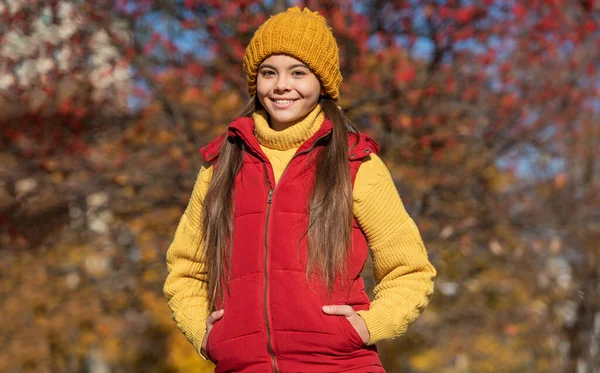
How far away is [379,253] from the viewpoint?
9.46 ft

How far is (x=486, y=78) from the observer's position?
8.48 m

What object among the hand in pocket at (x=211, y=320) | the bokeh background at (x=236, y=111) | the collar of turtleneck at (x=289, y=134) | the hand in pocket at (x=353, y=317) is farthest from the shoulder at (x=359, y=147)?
the bokeh background at (x=236, y=111)

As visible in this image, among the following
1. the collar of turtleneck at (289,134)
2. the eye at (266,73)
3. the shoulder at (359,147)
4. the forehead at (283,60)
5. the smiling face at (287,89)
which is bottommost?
the shoulder at (359,147)

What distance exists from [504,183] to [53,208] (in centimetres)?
512

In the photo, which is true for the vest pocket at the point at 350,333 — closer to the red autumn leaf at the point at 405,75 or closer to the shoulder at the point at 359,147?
the shoulder at the point at 359,147

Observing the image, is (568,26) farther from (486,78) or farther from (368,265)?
(368,265)

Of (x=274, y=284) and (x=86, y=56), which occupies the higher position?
(x=86, y=56)

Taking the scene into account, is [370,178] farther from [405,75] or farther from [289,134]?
[405,75]

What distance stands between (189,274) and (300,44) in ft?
2.80

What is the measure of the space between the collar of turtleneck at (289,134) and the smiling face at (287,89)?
0.14 ft

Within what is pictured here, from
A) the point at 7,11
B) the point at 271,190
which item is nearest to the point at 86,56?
the point at 7,11

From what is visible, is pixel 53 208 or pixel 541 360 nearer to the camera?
pixel 53 208

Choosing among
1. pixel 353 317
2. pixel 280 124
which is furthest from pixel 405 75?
pixel 353 317

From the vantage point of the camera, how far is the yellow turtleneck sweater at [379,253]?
282 centimetres
